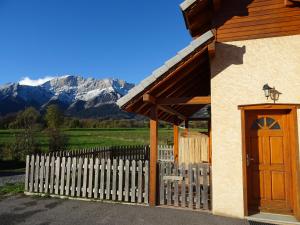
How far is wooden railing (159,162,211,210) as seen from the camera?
7.45 m

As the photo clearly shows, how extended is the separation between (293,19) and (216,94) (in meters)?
2.67

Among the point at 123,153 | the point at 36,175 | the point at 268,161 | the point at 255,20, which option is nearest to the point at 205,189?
the point at 268,161

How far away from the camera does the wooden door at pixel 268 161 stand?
7113mm

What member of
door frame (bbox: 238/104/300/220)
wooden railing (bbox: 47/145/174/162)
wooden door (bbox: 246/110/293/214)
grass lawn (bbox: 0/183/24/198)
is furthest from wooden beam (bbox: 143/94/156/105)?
grass lawn (bbox: 0/183/24/198)

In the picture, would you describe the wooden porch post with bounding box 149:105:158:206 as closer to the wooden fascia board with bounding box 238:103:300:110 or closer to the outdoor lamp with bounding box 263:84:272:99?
the wooden fascia board with bounding box 238:103:300:110

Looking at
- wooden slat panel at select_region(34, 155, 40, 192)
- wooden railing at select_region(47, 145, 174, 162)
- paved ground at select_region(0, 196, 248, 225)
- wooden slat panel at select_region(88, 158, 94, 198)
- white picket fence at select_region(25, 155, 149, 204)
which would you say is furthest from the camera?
wooden railing at select_region(47, 145, 174, 162)

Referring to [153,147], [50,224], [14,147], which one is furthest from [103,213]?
[14,147]

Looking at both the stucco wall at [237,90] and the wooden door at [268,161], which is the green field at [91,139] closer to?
the stucco wall at [237,90]

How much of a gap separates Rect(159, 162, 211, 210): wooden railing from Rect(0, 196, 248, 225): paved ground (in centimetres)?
35

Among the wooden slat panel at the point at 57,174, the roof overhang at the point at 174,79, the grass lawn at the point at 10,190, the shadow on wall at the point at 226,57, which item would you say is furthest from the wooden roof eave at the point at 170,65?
the grass lawn at the point at 10,190

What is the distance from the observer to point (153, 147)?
7883mm

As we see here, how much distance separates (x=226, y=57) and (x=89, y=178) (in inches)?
210

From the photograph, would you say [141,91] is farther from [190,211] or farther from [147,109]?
[190,211]

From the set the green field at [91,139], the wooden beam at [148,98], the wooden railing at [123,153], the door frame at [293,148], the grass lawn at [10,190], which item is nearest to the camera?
the door frame at [293,148]
